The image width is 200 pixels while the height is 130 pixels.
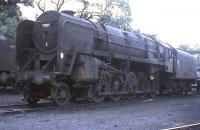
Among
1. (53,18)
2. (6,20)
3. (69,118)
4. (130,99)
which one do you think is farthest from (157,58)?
(6,20)

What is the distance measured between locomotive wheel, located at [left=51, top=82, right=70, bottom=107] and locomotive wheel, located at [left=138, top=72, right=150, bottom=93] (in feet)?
20.1

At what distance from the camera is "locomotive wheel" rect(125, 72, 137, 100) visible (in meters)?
17.7

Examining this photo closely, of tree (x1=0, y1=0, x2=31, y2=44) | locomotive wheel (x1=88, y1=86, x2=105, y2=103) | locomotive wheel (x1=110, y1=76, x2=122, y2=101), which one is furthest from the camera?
tree (x1=0, y1=0, x2=31, y2=44)

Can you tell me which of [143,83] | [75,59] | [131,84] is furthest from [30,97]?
[143,83]

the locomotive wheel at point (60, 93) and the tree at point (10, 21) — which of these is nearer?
the locomotive wheel at point (60, 93)

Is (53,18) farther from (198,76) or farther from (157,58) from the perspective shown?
(198,76)

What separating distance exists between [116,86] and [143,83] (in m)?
3.08

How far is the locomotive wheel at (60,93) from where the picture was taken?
13305 mm

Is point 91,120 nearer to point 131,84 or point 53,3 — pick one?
point 131,84

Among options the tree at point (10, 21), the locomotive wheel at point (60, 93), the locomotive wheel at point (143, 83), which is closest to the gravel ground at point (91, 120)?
the locomotive wheel at point (60, 93)

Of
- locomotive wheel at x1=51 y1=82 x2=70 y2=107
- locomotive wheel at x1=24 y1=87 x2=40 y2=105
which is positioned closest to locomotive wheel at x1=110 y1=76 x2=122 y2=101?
locomotive wheel at x1=51 y1=82 x2=70 y2=107

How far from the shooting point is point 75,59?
1421 centimetres

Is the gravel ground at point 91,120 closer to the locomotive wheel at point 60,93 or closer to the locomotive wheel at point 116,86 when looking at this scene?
the locomotive wheel at point 60,93

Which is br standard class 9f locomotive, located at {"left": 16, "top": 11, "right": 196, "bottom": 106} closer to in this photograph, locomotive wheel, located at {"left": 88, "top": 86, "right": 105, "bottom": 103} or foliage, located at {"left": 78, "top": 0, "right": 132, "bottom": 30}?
locomotive wheel, located at {"left": 88, "top": 86, "right": 105, "bottom": 103}
